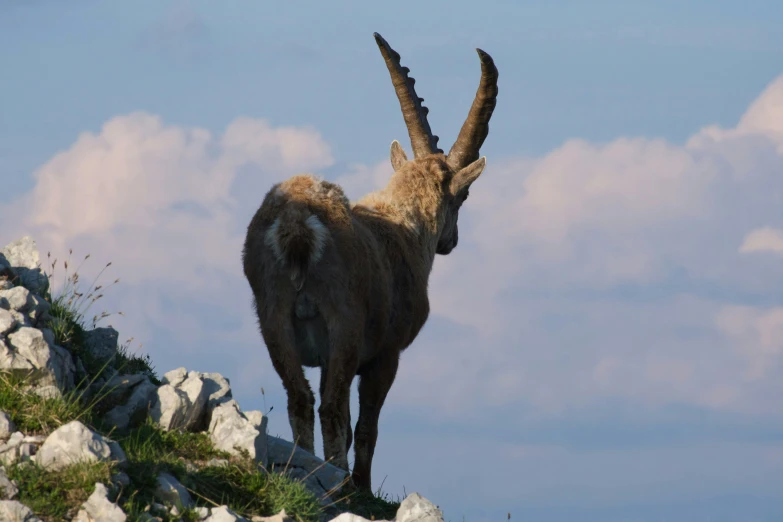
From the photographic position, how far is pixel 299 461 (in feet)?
30.0

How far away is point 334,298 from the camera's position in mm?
9617

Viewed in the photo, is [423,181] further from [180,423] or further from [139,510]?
[139,510]

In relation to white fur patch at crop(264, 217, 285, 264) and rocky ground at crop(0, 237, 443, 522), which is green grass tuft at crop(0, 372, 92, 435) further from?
white fur patch at crop(264, 217, 285, 264)

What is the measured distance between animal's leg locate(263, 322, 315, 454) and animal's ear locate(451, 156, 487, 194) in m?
4.05

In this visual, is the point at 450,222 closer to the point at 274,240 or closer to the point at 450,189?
the point at 450,189

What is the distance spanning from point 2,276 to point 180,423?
84.2 inches

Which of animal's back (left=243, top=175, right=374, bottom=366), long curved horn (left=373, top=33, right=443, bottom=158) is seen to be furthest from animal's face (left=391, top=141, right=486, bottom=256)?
animal's back (left=243, top=175, right=374, bottom=366)

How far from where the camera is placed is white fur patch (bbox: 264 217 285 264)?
9.66 meters

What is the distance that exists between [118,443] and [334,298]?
2.68m

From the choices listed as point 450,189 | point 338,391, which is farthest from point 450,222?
point 338,391

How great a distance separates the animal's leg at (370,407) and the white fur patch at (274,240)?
6.10ft

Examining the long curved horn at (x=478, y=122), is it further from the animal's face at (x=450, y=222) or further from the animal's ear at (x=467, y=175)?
the animal's ear at (x=467, y=175)

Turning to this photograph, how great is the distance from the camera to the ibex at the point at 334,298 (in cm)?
962

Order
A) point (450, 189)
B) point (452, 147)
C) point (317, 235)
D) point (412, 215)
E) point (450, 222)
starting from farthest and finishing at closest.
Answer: point (452, 147), point (450, 222), point (450, 189), point (412, 215), point (317, 235)
